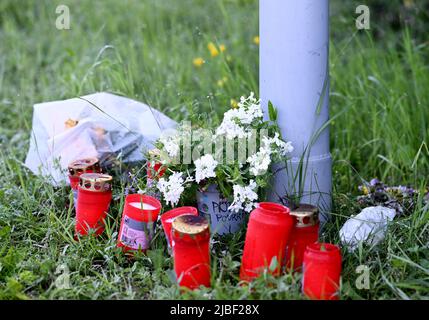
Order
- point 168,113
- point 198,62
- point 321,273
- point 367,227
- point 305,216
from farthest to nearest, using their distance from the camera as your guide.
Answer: point 198,62
point 168,113
point 367,227
point 305,216
point 321,273

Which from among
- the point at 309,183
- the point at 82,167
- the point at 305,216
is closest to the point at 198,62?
the point at 82,167

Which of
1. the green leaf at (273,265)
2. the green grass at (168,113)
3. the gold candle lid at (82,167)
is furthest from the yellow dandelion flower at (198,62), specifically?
the green leaf at (273,265)

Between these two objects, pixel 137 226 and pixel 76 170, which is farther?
pixel 76 170

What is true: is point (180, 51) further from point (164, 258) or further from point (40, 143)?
point (164, 258)

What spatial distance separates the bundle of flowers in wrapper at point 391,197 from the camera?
2438mm

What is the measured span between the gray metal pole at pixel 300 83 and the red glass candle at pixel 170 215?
0.37 m

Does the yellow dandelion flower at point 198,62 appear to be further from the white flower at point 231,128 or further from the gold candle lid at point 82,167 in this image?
the white flower at point 231,128

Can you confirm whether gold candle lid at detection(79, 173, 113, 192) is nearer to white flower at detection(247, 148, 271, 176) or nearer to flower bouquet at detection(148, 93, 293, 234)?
flower bouquet at detection(148, 93, 293, 234)

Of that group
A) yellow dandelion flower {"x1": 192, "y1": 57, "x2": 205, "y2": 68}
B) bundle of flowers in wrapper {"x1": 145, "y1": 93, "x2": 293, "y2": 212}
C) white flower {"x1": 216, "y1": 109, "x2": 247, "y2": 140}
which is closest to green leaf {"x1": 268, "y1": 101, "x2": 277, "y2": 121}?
bundle of flowers in wrapper {"x1": 145, "y1": 93, "x2": 293, "y2": 212}

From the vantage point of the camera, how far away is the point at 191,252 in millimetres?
1861

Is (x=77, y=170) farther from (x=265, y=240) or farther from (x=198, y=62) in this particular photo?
(x=198, y=62)

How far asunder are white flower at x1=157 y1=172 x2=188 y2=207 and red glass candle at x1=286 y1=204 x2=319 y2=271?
1.33 ft

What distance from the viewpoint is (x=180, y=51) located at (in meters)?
4.01

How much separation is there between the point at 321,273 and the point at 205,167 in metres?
0.55
